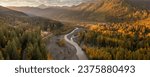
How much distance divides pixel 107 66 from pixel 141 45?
48.3 metres

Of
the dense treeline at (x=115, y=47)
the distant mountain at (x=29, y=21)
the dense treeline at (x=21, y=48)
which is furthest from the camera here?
the distant mountain at (x=29, y=21)

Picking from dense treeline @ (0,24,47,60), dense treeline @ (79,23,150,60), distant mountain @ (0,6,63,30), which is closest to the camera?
dense treeline @ (0,24,47,60)

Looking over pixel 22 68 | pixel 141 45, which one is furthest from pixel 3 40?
pixel 141 45

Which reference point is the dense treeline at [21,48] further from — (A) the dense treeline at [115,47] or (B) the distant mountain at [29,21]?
(B) the distant mountain at [29,21]

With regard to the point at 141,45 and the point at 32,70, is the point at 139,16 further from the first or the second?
the point at 32,70

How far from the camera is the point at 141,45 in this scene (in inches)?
2395

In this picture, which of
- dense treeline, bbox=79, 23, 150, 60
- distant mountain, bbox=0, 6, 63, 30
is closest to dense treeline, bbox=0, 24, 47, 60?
dense treeline, bbox=79, 23, 150, 60

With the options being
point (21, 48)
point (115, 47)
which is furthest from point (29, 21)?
point (21, 48)

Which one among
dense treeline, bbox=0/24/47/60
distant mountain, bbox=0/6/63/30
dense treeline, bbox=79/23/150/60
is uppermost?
dense treeline, bbox=0/24/47/60

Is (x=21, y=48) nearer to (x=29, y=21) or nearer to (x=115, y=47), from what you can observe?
(x=115, y=47)

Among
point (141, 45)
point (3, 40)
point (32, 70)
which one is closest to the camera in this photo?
point (32, 70)

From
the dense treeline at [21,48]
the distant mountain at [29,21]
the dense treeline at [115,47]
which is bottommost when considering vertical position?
the dense treeline at [115,47]

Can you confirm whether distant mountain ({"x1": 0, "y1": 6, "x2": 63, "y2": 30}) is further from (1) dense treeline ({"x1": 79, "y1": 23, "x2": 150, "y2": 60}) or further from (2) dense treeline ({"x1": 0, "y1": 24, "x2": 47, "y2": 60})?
(2) dense treeline ({"x1": 0, "y1": 24, "x2": 47, "y2": 60})

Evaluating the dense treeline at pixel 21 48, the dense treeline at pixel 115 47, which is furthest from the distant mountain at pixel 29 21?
the dense treeline at pixel 21 48
